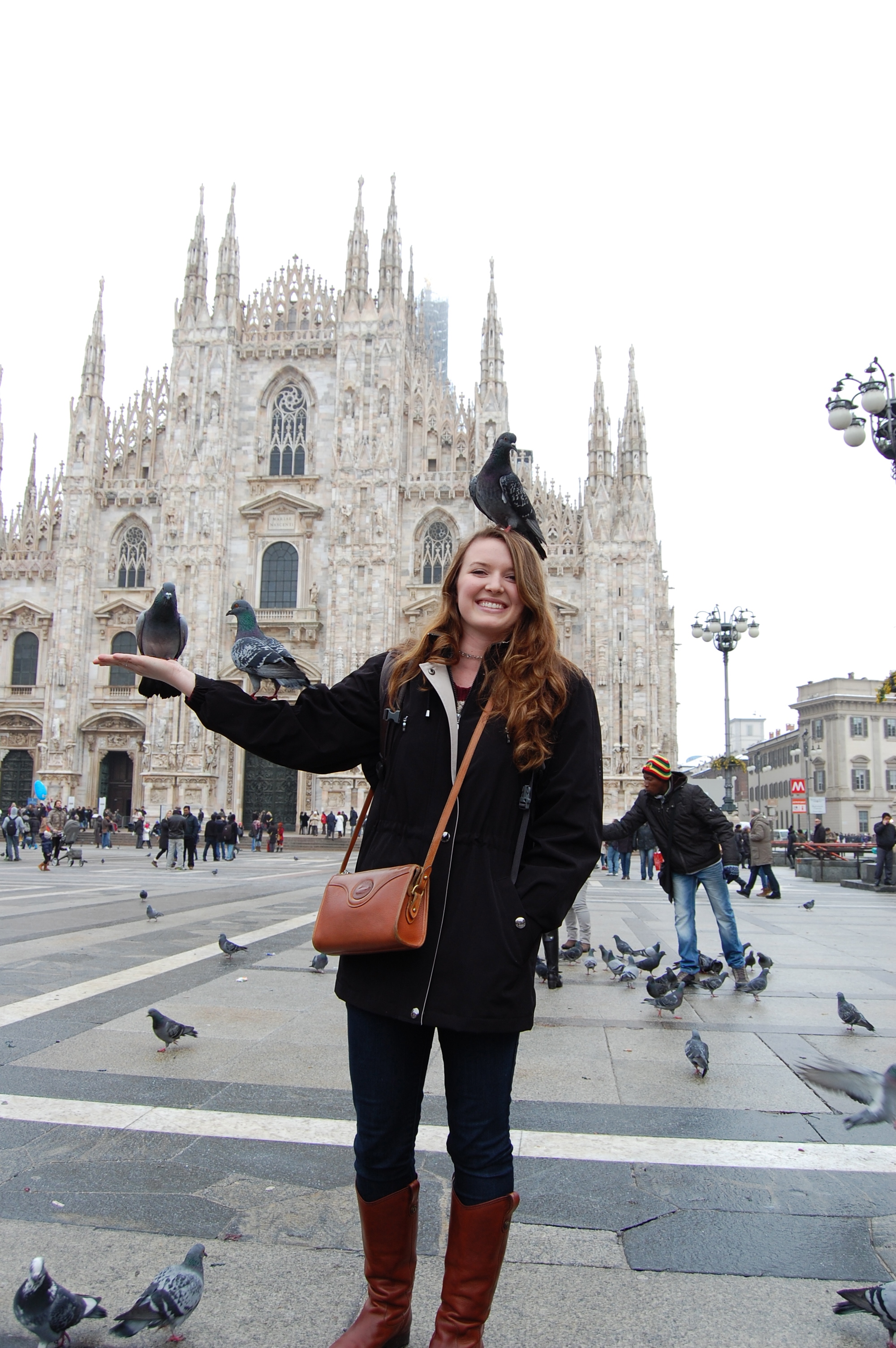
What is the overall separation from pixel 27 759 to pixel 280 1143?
1349 inches

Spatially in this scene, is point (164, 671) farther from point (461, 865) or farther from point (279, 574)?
point (279, 574)

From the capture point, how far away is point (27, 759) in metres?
34.2

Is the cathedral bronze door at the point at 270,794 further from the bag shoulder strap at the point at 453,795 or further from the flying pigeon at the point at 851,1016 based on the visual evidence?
the bag shoulder strap at the point at 453,795

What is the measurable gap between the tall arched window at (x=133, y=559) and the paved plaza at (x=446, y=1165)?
98.8 feet

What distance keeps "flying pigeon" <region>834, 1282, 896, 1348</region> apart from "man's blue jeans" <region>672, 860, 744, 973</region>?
4.33 m

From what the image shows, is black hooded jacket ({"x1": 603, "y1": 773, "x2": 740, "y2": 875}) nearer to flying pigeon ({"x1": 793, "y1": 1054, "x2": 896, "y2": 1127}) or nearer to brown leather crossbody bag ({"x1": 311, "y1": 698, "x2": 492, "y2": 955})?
flying pigeon ({"x1": 793, "y1": 1054, "x2": 896, "y2": 1127})

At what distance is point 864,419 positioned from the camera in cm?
1241

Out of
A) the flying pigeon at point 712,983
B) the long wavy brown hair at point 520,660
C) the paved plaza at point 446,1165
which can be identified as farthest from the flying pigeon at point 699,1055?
the long wavy brown hair at point 520,660

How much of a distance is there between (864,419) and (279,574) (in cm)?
2464

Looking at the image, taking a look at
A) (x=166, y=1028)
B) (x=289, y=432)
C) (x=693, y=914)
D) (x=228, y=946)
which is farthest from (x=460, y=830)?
(x=289, y=432)

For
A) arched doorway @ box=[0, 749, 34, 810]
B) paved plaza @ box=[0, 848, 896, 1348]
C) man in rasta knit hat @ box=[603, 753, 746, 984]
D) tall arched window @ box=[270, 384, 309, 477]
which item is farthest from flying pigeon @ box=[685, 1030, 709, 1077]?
arched doorway @ box=[0, 749, 34, 810]

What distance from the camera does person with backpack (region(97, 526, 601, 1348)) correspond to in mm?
2055

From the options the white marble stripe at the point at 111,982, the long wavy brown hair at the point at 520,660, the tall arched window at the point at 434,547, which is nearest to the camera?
the long wavy brown hair at the point at 520,660

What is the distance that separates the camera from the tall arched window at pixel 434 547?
3372 cm
